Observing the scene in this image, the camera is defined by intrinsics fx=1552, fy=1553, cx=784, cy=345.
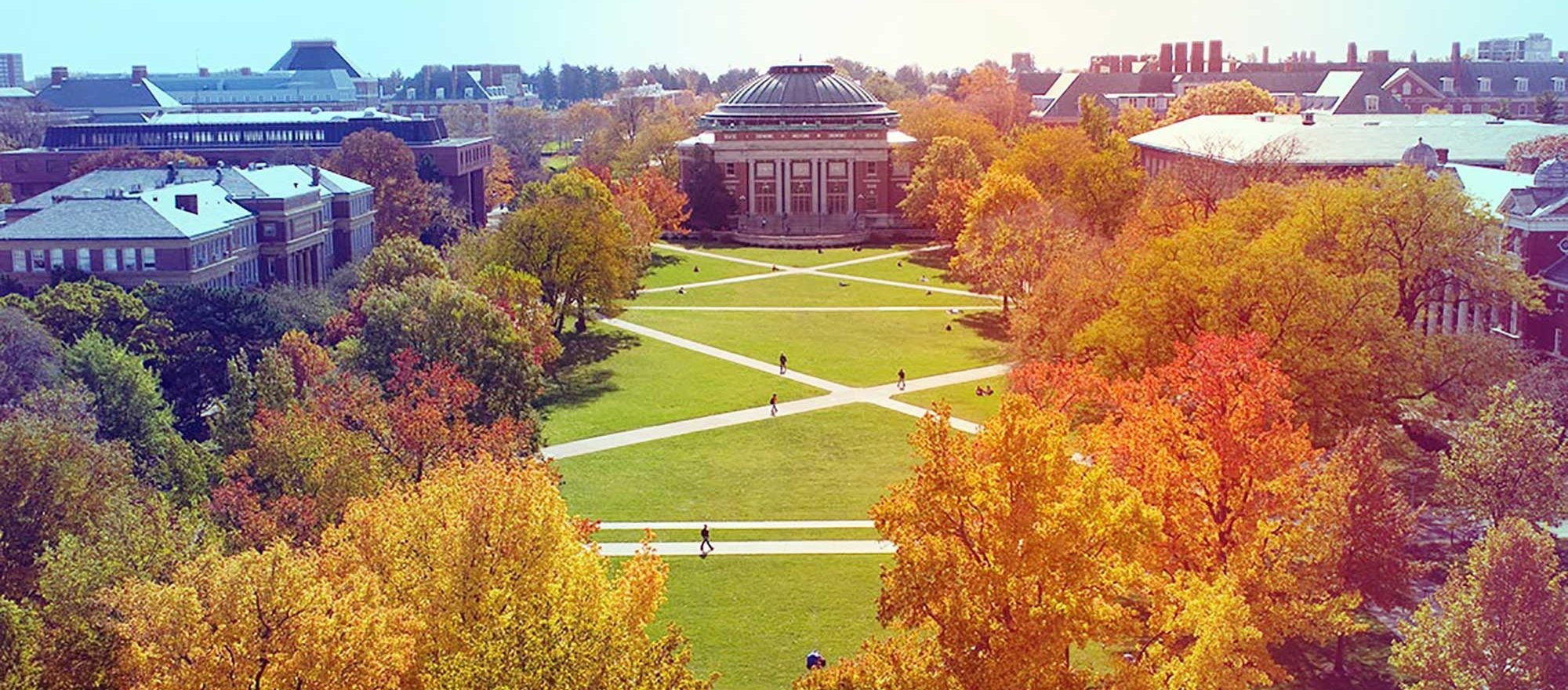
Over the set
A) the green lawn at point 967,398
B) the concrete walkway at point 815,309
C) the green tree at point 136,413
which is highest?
the green tree at point 136,413

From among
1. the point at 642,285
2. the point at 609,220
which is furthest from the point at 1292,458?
the point at 642,285

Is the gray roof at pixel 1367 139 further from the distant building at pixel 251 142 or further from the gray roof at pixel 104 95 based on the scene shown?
the gray roof at pixel 104 95

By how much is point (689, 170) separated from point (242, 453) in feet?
325

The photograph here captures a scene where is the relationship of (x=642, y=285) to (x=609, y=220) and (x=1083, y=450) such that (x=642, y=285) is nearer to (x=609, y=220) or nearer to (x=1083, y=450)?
(x=609, y=220)

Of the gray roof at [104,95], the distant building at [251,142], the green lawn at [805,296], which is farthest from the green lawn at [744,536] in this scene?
the gray roof at [104,95]

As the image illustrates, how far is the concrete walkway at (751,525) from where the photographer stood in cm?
4966

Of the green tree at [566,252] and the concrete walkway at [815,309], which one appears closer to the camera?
the green tree at [566,252]

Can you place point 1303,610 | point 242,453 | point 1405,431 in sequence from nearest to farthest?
point 1303,610 < point 242,453 < point 1405,431

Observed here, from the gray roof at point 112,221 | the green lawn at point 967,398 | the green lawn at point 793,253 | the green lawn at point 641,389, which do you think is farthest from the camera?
the green lawn at point 793,253

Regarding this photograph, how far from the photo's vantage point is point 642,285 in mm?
103750

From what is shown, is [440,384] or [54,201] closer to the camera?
[440,384]

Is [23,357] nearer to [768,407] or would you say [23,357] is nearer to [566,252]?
[566,252]

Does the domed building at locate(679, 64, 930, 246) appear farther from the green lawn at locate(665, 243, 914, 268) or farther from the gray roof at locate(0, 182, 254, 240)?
the gray roof at locate(0, 182, 254, 240)

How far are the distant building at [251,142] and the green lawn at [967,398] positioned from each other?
6954 centimetres
